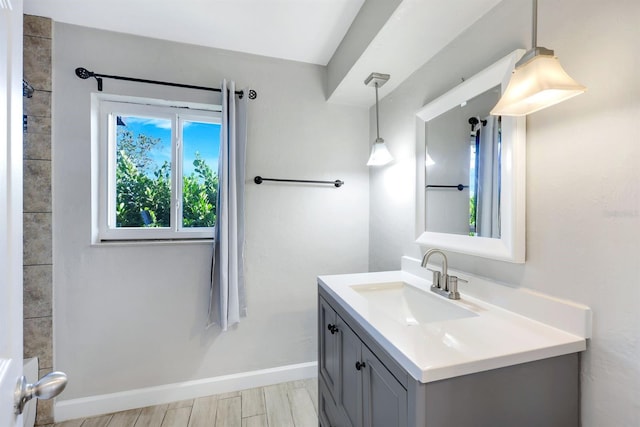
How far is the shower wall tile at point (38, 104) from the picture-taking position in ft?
4.99

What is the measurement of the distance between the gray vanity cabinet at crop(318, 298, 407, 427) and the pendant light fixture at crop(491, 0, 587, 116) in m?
0.85

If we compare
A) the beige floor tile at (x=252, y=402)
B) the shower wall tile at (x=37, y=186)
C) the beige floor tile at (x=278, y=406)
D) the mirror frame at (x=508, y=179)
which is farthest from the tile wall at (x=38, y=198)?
the mirror frame at (x=508, y=179)

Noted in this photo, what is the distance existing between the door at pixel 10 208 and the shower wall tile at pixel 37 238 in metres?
1.29

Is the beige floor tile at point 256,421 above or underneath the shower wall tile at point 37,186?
underneath

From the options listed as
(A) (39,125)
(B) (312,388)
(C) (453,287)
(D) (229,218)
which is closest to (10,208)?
(D) (229,218)

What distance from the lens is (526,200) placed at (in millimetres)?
976

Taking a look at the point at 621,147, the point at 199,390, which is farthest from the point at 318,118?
the point at 199,390

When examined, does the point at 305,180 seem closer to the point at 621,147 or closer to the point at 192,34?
the point at 192,34

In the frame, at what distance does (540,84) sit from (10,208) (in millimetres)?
1200

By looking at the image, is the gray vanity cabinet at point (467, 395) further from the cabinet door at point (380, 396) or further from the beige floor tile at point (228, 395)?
the beige floor tile at point (228, 395)

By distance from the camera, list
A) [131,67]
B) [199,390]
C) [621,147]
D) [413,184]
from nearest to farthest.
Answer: [621,147] → [413,184] → [131,67] → [199,390]

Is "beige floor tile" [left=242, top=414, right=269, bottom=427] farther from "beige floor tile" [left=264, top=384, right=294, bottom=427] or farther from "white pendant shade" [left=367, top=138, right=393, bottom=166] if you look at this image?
"white pendant shade" [left=367, top=138, right=393, bottom=166]

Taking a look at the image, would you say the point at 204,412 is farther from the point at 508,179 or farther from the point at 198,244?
the point at 508,179

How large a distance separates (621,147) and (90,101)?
2.36 meters
